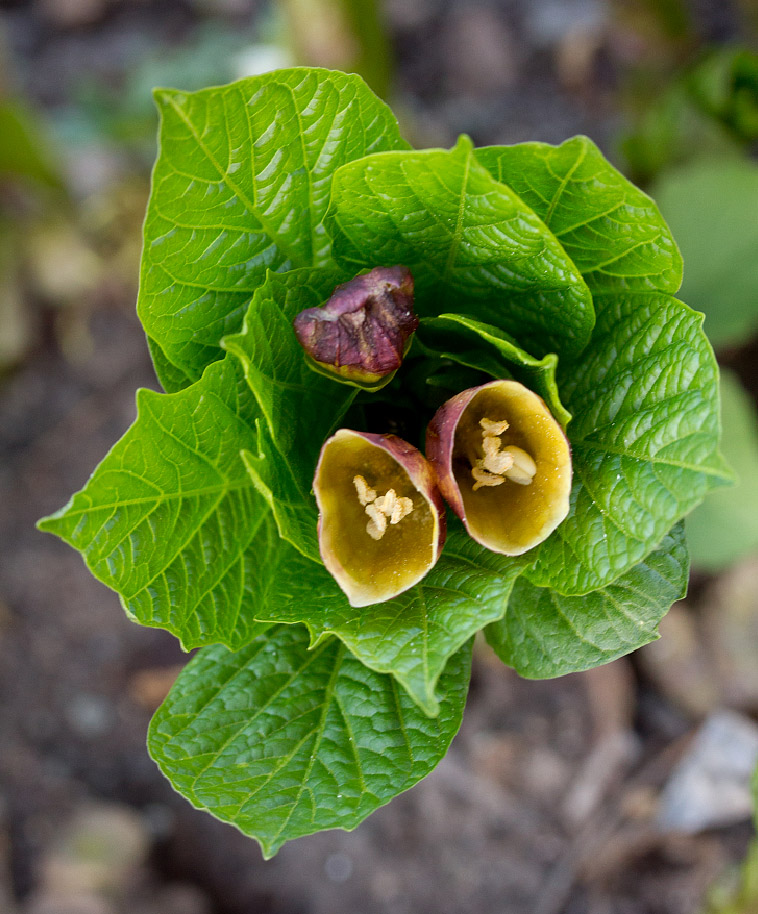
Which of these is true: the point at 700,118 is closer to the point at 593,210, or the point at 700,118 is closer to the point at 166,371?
the point at 593,210

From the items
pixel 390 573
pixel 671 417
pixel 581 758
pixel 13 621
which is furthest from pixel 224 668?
pixel 13 621

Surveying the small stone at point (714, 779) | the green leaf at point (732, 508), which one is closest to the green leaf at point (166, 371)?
the green leaf at point (732, 508)

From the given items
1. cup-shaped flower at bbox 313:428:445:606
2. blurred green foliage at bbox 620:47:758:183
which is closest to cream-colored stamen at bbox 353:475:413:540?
cup-shaped flower at bbox 313:428:445:606

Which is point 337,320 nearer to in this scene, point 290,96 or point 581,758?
point 290,96

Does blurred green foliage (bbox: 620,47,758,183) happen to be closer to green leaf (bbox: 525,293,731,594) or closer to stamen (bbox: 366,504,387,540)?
green leaf (bbox: 525,293,731,594)

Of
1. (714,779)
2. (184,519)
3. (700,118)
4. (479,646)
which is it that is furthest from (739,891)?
(700,118)
